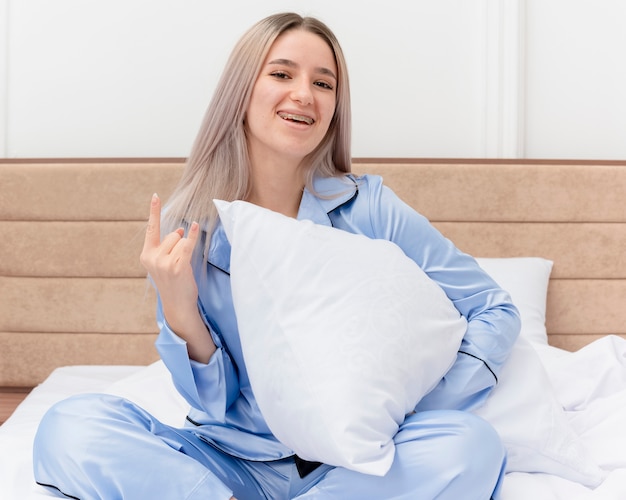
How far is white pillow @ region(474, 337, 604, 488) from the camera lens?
54.2 inches

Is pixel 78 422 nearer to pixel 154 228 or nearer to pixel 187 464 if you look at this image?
pixel 187 464

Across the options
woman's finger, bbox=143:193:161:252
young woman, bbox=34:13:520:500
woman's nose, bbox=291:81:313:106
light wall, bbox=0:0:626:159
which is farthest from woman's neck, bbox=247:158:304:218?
light wall, bbox=0:0:626:159

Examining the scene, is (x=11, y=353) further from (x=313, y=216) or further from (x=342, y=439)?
(x=342, y=439)

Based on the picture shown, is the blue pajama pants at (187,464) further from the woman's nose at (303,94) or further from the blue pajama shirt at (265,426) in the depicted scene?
the woman's nose at (303,94)

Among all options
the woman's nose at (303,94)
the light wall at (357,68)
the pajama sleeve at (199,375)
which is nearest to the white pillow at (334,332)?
the pajama sleeve at (199,375)

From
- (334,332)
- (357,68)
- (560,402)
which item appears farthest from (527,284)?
(334,332)

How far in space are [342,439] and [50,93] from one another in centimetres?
173

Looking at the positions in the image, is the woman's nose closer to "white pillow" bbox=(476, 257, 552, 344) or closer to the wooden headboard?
the wooden headboard

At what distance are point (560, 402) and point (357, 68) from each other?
1238 millimetres

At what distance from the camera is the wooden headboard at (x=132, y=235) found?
7.48ft

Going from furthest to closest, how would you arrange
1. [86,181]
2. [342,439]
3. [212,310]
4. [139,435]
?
[86,181] → [212,310] → [139,435] → [342,439]

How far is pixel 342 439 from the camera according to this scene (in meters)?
1.10

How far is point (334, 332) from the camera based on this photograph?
3.94 feet

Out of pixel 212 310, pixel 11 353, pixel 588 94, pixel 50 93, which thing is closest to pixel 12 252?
pixel 11 353
